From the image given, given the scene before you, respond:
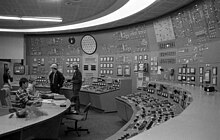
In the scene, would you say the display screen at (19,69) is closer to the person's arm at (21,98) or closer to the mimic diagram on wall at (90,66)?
the mimic diagram on wall at (90,66)

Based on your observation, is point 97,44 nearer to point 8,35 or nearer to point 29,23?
point 29,23

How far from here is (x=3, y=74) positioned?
8.13 meters

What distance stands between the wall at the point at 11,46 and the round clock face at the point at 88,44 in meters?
2.55

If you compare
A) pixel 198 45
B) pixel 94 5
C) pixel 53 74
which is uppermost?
pixel 94 5

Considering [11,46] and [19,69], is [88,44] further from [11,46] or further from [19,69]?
[11,46]

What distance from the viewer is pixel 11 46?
966 centimetres

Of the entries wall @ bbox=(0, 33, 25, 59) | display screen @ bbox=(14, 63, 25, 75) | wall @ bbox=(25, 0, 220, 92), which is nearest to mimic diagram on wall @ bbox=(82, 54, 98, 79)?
wall @ bbox=(25, 0, 220, 92)

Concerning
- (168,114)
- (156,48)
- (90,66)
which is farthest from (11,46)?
(168,114)

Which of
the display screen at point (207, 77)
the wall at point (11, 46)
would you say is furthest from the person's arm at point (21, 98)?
the wall at point (11, 46)

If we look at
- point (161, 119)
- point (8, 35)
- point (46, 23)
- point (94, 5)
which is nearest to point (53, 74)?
point (46, 23)

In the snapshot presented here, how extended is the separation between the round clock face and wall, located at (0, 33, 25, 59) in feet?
8.35

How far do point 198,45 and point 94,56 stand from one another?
15.5 feet

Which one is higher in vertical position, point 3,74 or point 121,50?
point 121,50

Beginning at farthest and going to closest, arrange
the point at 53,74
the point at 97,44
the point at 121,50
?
the point at 97,44 → the point at 121,50 → the point at 53,74
